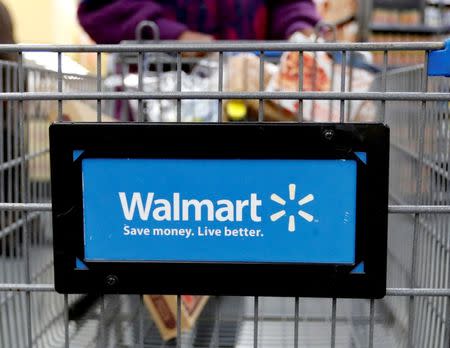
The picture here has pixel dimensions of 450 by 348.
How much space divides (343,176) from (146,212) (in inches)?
9.2

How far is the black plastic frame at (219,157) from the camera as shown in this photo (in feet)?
2.36

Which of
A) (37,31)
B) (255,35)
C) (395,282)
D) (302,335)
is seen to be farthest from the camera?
(37,31)

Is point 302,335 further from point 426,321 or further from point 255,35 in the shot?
point 255,35

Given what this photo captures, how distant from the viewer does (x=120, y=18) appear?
7.09 ft

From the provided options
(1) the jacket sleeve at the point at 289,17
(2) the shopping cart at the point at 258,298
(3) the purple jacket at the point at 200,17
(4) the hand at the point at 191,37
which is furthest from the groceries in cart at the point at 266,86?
(1) the jacket sleeve at the point at 289,17

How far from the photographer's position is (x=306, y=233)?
73cm

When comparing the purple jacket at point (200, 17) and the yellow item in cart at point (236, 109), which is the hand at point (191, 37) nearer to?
the purple jacket at point (200, 17)

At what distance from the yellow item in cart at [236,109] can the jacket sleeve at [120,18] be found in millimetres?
661

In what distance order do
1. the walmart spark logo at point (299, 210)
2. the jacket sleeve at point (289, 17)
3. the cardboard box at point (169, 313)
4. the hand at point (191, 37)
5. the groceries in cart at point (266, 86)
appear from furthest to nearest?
the jacket sleeve at point (289, 17) → the hand at point (191, 37) → the groceries in cart at point (266, 86) → the cardboard box at point (169, 313) → the walmart spark logo at point (299, 210)

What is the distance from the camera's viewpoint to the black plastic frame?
0.72 metres

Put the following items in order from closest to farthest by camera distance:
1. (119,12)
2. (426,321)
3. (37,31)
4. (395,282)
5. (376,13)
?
(426,321), (395,282), (119,12), (376,13), (37,31)

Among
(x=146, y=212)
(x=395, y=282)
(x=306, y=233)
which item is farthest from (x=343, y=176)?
(x=395, y=282)

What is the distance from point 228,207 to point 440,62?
0.99ft

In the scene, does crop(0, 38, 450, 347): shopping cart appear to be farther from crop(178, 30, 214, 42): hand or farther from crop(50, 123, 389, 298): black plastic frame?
crop(178, 30, 214, 42): hand
